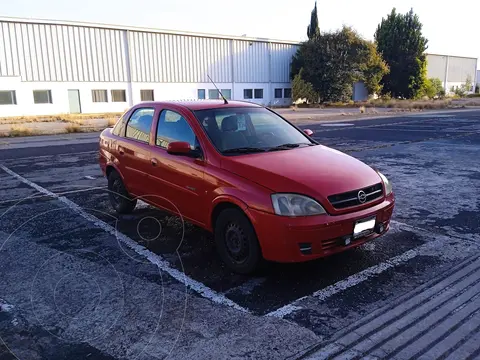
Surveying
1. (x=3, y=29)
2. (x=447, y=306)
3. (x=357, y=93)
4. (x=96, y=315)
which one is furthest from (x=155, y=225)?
(x=357, y=93)

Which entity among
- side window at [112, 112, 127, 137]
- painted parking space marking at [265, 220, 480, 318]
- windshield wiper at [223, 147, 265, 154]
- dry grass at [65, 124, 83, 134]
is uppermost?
side window at [112, 112, 127, 137]

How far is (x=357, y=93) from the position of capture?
57969 millimetres

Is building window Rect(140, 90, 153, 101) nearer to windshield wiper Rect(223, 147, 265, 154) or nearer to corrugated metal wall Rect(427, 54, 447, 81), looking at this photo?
windshield wiper Rect(223, 147, 265, 154)

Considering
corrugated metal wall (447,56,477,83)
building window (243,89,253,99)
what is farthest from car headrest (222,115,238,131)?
corrugated metal wall (447,56,477,83)

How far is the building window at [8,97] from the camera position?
112 feet

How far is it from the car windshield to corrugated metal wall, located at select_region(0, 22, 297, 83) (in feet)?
116

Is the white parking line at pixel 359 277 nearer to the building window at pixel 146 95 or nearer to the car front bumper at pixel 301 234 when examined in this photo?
the car front bumper at pixel 301 234

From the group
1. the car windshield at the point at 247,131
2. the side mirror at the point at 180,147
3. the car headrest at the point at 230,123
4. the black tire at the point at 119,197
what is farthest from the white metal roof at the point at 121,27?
the side mirror at the point at 180,147

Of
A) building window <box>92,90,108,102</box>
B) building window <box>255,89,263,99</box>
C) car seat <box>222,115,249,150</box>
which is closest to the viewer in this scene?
car seat <box>222,115,249,150</box>

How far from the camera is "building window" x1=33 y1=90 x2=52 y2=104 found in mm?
36062

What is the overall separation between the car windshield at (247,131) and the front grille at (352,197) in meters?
1.10

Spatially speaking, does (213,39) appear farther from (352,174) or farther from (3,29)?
(352,174)

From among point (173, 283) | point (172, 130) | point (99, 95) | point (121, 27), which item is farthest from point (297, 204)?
point (121, 27)

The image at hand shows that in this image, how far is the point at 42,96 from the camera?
36.4 meters
